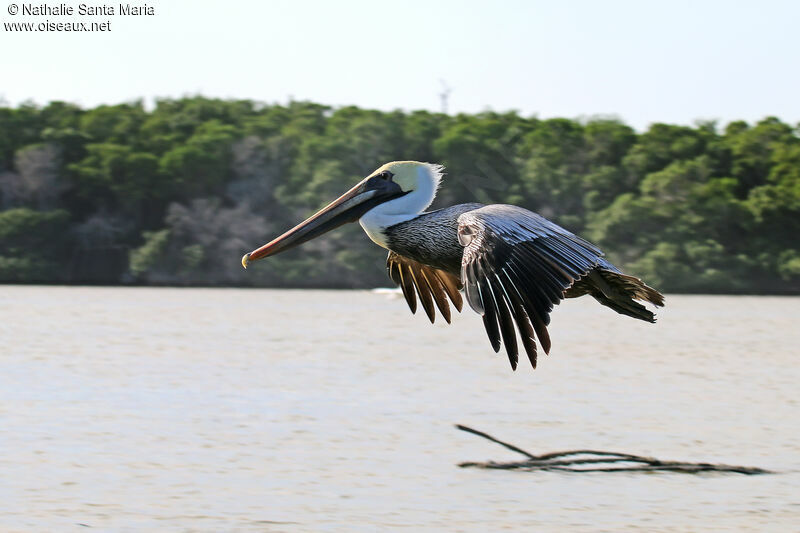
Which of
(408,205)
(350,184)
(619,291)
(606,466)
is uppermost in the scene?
(350,184)

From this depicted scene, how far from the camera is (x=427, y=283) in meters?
8.59

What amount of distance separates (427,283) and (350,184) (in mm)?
59879

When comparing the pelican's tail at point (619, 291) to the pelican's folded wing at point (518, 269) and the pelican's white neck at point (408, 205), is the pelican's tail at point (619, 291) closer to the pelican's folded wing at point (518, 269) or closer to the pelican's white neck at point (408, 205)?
the pelican's folded wing at point (518, 269)

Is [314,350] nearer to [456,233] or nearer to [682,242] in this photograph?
[456,233]

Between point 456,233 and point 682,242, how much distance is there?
2378 inches

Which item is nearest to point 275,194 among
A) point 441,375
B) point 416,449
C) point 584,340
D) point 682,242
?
point 682,242

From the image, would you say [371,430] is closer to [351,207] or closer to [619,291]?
[619,291]

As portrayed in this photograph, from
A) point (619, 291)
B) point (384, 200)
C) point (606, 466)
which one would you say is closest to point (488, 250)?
point (384, 200)

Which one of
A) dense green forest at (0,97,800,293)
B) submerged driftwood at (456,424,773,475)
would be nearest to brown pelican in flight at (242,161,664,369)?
submerged driftwood at (456,424,773,475)

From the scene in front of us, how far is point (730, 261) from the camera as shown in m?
65.8

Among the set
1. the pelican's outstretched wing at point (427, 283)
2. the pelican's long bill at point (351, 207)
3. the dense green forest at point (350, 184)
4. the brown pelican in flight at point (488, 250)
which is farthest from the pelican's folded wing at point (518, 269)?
the dense green forest at point (350, 184)

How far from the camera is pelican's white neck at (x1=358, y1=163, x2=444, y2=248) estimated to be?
7.69m

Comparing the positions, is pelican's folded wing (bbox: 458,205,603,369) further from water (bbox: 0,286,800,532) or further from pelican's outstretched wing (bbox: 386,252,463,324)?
water (bbox: 0,286,800,532)

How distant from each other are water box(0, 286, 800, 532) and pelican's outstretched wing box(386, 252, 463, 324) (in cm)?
247
